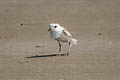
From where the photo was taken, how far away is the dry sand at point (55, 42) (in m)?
11.2

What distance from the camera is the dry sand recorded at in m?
11.2

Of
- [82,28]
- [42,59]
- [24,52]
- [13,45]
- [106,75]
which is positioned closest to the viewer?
[106,75]

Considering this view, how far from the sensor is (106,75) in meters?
10.8

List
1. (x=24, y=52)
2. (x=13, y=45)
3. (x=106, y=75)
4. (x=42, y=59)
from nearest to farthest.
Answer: (x=106, y=75) < (x=42, y=59) < (x=24, y=52) < (x=13, y=45)

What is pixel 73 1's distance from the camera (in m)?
23.0

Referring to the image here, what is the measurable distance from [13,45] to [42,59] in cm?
245

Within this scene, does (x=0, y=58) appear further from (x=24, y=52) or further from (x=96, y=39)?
(x=96, y=39)

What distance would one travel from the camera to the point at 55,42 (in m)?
15.3

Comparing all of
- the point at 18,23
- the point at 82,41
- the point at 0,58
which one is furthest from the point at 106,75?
the point at 18,23

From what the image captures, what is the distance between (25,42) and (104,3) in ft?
26.5

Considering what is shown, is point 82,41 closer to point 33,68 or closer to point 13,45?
point 13,45

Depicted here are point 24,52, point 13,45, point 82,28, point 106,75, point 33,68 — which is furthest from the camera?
point 82,28

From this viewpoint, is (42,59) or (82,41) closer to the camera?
(42,59)

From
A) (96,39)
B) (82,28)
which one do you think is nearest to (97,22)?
(82,28)
